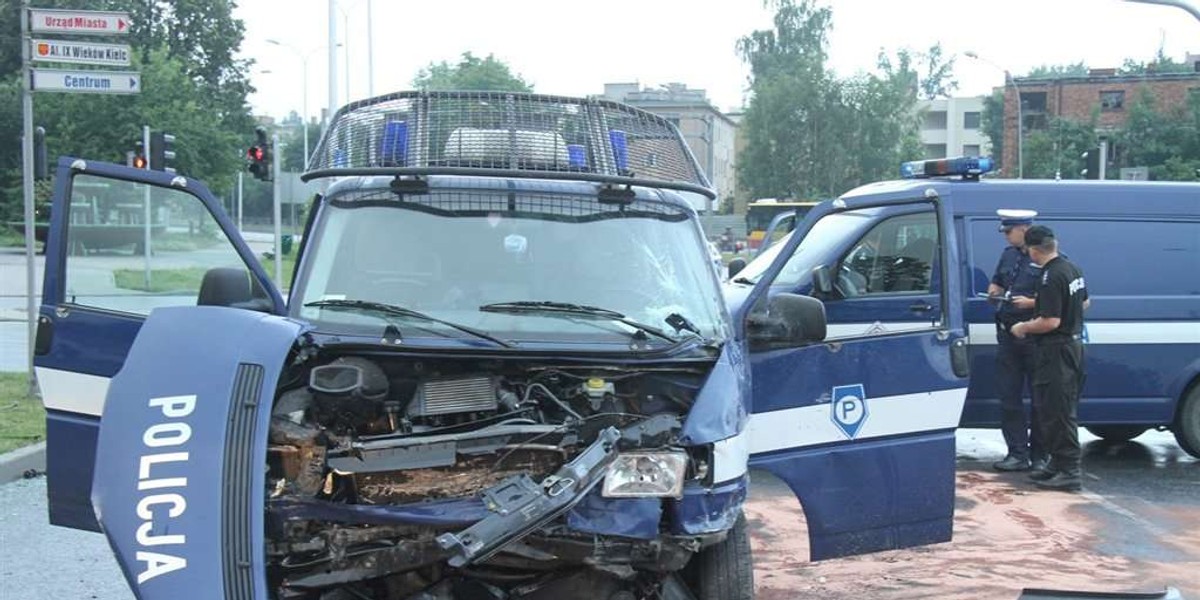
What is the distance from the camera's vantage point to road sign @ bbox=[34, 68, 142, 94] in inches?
404

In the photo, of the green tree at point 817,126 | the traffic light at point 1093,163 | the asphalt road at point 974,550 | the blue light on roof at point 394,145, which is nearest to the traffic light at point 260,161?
the asphalt road at point 974,550

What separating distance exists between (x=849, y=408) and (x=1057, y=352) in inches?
143

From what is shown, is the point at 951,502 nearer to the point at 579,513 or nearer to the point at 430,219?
the point at 579,513

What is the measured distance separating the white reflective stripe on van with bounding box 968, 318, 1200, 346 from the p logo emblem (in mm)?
4344

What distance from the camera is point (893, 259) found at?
30.2ft

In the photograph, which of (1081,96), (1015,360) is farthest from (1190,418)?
(1081,96)

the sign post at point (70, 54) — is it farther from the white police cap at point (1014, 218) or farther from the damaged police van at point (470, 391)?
the white police cap at point (1014, 218)

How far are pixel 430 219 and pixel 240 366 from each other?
1.51m

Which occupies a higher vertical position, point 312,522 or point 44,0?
point 44,0

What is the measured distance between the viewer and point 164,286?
30.9 feet

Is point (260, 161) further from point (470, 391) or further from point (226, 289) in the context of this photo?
point (470, 391)

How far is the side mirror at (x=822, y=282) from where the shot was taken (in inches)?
337

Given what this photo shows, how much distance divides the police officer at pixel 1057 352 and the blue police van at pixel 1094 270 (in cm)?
78

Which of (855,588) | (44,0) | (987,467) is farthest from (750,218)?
(855,588)
